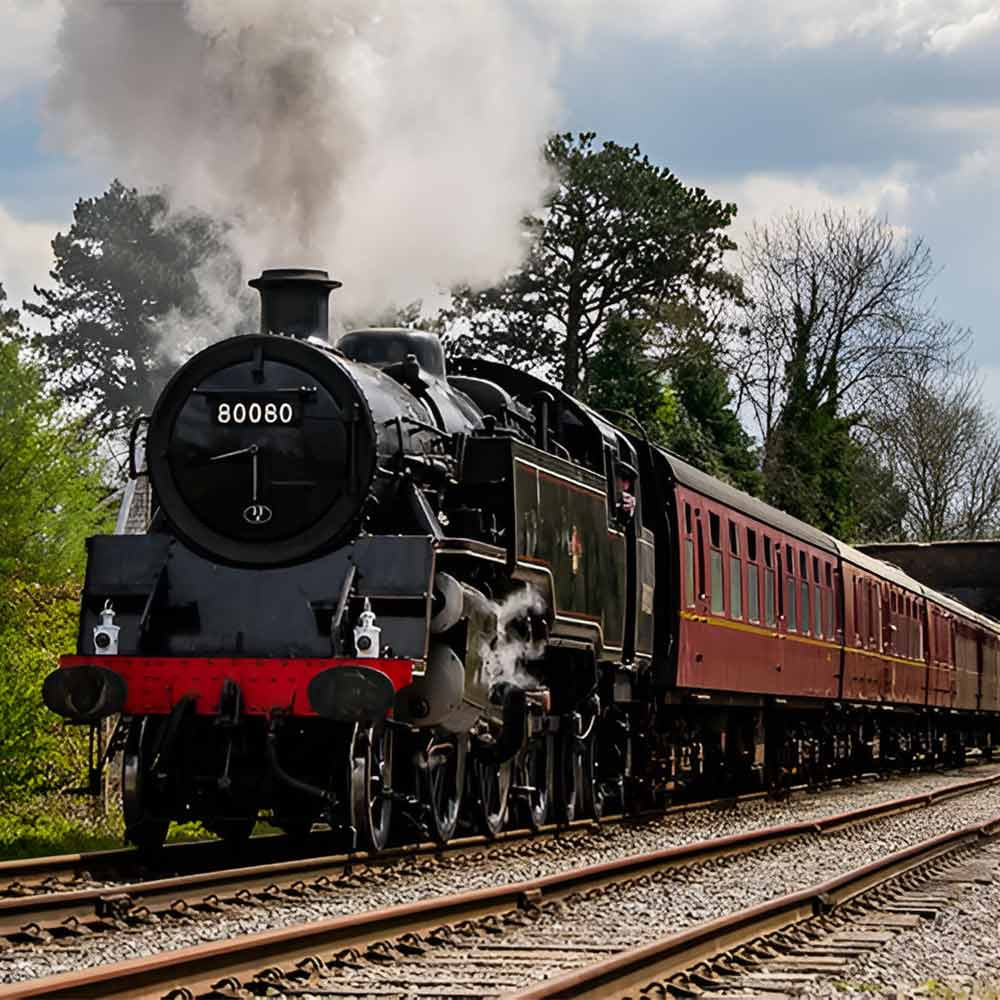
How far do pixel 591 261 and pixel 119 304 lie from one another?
1587 cm

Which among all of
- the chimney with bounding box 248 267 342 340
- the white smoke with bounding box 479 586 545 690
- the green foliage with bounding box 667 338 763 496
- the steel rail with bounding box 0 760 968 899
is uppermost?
the green foliage with bounding box 667 338 763 496

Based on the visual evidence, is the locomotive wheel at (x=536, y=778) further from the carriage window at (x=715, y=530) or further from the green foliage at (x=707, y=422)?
the green foliage at (x=707, y=422)

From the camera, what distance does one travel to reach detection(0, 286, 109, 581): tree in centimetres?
1667

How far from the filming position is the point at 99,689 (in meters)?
9.50

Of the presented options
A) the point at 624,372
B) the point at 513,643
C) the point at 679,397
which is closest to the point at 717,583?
the point at 513,643

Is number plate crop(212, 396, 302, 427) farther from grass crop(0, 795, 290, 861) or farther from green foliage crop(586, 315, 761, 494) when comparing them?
green foliage crop(586, 315, 761, 494)

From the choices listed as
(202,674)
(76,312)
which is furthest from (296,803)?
(76,312)

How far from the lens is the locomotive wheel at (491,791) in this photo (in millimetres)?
11289

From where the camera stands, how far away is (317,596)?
32.2 ft

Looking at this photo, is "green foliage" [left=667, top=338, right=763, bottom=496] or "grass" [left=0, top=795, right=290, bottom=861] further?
"green foliage" [left=667, top=338, right=763, bottom=496]

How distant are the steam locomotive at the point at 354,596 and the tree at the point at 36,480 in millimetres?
5315

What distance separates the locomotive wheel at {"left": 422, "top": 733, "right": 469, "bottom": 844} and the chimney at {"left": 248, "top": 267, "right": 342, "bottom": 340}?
96.7 inches

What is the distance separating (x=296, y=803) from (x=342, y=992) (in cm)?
421

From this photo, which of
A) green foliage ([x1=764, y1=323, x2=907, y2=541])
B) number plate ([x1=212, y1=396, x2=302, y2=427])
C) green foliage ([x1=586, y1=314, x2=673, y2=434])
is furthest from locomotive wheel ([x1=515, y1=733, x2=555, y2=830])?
green foliage ([x1=764, y1=323, x2=907, y2=541])
